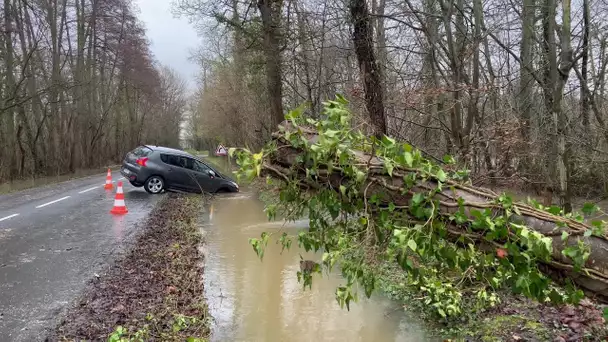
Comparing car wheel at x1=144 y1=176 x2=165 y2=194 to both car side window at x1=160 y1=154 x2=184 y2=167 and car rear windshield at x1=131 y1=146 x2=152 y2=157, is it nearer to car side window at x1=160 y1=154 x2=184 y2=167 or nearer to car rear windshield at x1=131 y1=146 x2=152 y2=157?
car side window at x1=160 y1=154 x2=184 y2=167

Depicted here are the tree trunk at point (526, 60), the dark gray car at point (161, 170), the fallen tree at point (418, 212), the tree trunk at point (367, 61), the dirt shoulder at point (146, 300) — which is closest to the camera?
the fallen tree at point (418, 212)

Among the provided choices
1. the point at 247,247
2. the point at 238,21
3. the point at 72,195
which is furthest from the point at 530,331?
the point at 72,195

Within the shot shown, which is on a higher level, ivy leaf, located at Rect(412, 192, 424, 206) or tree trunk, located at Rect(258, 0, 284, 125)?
tree trunk, located at Rect(258, 0, 284, 125)

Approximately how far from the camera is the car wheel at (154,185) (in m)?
16.5

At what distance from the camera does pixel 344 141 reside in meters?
2.64

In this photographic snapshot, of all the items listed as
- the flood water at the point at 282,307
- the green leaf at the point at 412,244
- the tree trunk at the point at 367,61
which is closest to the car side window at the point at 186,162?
the flood water at the point at 282,307

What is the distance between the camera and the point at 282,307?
5.98m

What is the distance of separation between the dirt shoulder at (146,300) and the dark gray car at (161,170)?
7784mm

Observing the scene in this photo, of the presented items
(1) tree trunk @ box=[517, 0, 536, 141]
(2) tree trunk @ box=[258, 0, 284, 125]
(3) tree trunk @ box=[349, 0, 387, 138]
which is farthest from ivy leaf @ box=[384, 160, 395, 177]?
(2) tree trunk @ box=[258, 0, 284, 125]

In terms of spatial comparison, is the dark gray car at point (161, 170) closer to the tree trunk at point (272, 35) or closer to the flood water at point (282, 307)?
the tree trunk at point (272, 35)

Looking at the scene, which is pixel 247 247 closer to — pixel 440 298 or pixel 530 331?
pixel 440 298

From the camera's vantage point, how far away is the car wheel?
16.5 meters

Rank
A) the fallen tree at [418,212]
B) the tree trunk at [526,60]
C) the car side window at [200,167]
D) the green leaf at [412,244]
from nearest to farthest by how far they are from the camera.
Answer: the green leaf at [412,244]
the fallen tree at [418,212]
the tree trunk at [526,60]
the car side window at [200,167]

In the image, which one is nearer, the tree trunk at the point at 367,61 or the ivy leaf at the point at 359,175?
the ivy leaf at the point at 359,175
